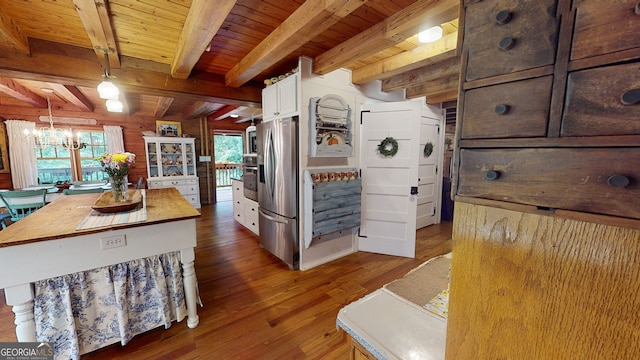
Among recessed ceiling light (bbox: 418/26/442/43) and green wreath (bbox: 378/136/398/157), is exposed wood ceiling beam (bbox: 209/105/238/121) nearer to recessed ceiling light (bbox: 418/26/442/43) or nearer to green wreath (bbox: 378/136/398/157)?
green wreath (bbox: 378/136/398/157)

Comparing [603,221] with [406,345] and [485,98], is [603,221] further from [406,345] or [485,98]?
[406,345]

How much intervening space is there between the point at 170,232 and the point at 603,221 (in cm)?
216

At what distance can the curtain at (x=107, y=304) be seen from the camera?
148cm

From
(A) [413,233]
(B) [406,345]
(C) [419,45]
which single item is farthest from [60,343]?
(C) [419,45]

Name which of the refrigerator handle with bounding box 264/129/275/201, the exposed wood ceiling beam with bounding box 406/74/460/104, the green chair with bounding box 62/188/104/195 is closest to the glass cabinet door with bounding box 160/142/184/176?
the green chair with bounding box 62/188/104/195

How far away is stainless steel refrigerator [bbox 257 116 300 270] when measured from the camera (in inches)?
107

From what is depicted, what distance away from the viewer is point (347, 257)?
10.5 feet

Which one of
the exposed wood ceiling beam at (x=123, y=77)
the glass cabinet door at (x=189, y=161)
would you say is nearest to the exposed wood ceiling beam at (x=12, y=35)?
the exposed wood ceiling beam at (x=123, y=77)

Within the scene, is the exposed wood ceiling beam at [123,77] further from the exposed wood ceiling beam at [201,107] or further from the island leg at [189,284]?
the island leg at [189,284]

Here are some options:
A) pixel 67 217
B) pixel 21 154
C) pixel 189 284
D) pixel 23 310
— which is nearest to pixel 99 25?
pixel 67 217

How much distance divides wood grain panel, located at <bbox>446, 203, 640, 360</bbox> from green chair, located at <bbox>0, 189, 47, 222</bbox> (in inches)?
185

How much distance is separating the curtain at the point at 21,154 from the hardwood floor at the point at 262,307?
3.78 meters

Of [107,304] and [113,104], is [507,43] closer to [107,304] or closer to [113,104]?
[107,304]

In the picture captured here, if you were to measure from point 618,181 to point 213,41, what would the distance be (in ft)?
9.08
